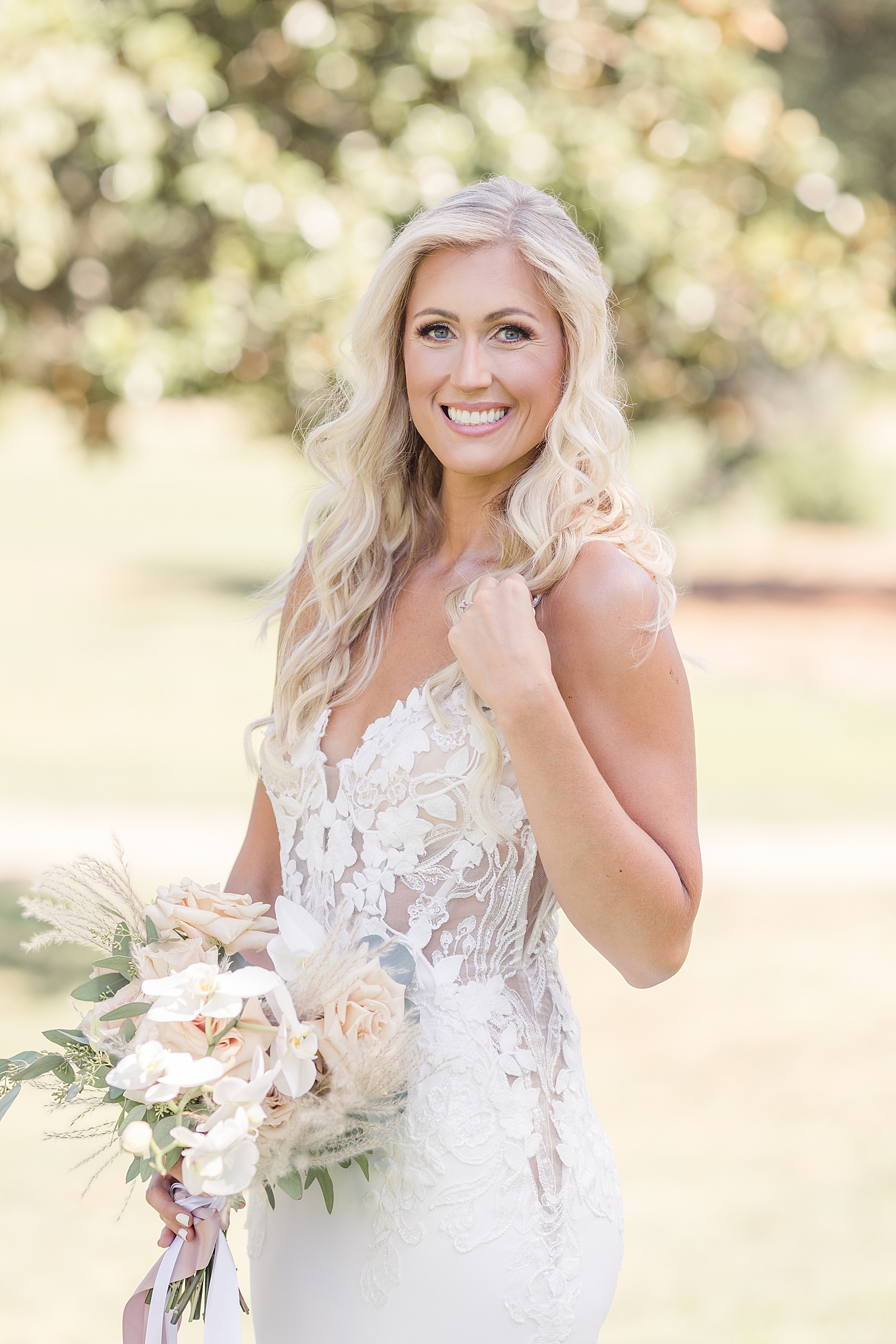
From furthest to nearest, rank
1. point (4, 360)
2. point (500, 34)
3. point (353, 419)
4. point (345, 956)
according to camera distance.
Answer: point (4, 360) → point (500, 34) → point (353, 419) → point (345, 956)

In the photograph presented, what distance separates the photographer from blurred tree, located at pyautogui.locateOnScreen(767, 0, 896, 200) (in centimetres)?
1627

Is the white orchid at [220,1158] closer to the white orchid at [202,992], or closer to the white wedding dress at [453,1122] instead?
the white orchid at [202,992]

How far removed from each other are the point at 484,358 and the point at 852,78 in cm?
1642

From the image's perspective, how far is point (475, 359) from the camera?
8.02 ft

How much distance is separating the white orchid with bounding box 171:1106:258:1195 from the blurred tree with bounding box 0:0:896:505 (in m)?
3.45

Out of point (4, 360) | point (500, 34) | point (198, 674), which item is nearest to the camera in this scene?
point (500, 34)

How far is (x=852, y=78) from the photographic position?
55.2ft

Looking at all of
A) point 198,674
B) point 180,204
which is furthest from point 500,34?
point 198,674

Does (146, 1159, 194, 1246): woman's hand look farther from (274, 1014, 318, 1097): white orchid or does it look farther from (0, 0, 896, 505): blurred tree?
(0, 0, 896, 505): blurred tree

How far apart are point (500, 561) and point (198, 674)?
54.6ft

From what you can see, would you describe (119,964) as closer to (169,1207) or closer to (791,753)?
(169,1207)

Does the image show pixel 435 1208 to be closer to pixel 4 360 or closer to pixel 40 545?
pixel 4 360

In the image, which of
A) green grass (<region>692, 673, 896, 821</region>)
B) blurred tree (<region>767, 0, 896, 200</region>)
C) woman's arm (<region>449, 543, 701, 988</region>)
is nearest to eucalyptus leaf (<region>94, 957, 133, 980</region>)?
woman's arm (<region>449, 543, 701, 988</region>)

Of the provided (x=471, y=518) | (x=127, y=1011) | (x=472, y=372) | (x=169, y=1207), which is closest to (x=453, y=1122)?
(x=169, y=1207)
